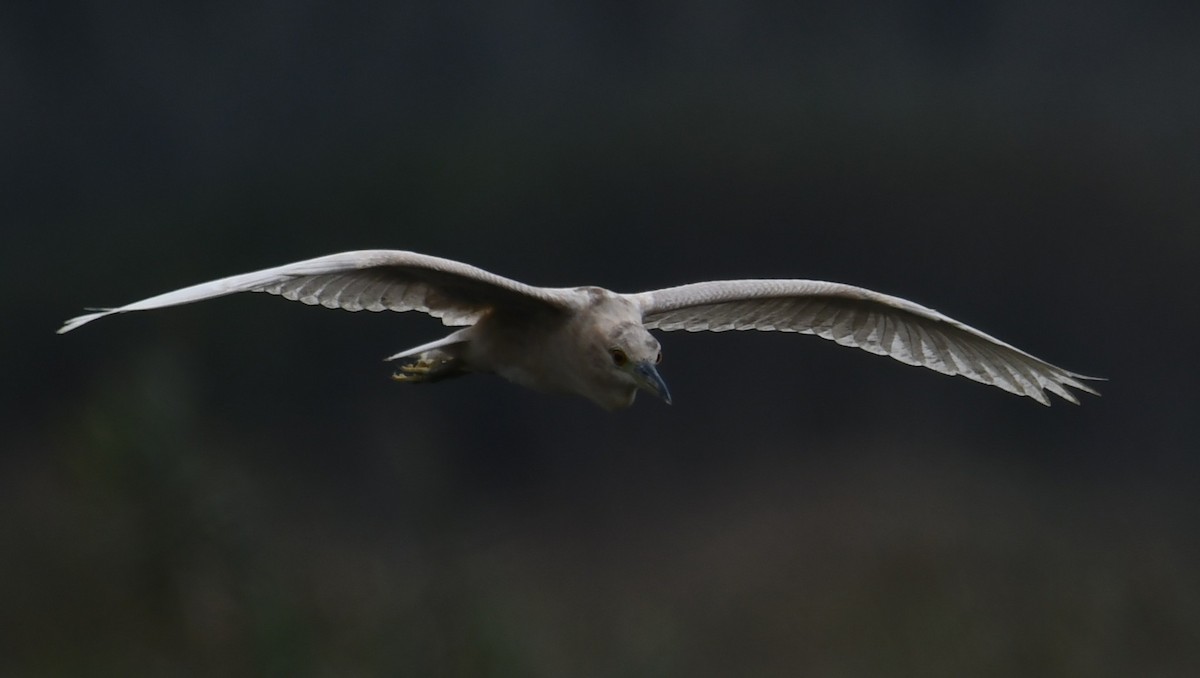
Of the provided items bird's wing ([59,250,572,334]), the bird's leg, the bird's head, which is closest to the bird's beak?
the bird's head

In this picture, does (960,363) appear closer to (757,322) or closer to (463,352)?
(757,322)

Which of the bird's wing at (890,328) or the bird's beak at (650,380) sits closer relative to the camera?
the bird's beak at (650,380)

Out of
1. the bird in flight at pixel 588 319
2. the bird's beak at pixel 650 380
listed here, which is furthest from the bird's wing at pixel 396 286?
the bird's beak at pixel 650 380

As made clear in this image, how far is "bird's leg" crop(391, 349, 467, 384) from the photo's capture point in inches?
256

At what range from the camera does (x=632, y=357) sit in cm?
571

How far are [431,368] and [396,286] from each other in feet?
2.06

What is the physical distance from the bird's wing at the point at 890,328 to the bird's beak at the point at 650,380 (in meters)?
1.39

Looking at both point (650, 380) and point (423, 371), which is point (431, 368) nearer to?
point (423, 371)

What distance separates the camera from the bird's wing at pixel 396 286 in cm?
511

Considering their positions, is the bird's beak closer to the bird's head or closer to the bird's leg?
the bird's head

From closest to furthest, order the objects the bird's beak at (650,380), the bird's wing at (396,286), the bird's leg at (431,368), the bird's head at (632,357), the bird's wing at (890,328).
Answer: the bird's wing at (396,286), the bird's beak at (650,380), the bird's head at (632,357), the bird's leg at (431,368), the bird's wing at (890,328)

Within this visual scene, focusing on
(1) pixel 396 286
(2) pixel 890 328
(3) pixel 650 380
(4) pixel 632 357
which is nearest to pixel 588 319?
(4) pixel 632 357

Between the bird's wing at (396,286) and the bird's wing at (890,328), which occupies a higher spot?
the bird's wing at (396,286)

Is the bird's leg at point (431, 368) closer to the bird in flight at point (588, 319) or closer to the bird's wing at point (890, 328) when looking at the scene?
the bird in flight at point (588, 319)
